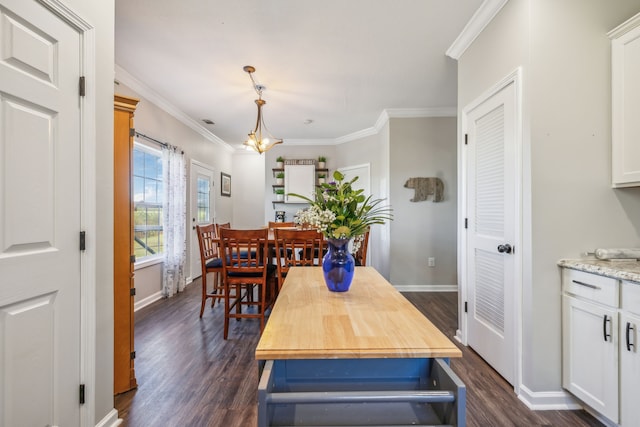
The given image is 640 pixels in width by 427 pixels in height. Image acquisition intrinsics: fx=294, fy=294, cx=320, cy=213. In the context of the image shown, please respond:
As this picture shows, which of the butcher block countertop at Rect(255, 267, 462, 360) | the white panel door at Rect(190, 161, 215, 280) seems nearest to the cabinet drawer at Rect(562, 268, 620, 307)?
the butcher block countertop at Rect(255, 267, 462, 360)

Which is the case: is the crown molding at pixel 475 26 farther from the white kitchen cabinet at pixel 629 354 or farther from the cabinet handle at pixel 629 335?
the cabinet handle at pixel 629 335

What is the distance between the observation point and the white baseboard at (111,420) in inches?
59.8

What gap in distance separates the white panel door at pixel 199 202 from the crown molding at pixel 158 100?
24.0 inches

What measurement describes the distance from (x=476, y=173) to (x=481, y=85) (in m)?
0.69

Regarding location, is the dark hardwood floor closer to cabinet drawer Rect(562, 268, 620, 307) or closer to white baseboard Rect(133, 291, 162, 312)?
white baseboard Rect(133, 291, 162, 312)

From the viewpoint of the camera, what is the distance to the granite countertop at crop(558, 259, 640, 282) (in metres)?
1.39

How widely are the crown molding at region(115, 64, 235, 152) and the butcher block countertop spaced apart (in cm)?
311

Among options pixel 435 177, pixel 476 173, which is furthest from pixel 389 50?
pixel 435 177

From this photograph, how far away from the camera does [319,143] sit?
601 centimetres

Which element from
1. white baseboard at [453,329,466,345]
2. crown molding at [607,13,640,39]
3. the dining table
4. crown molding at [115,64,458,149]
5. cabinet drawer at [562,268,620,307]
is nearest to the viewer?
the dining table

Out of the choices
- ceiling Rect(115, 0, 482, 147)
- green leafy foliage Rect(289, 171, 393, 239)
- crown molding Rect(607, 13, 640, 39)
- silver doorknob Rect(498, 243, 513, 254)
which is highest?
ceiling Rect(115, 0, 482, 147)

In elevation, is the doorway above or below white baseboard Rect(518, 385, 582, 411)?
above

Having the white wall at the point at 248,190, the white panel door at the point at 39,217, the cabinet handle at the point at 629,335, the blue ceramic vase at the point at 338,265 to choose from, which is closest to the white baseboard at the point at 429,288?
the cabinet handle at the point at 629,335

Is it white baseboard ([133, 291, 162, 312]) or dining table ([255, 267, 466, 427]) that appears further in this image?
white baseboard ([133, 291, 162, 312])
